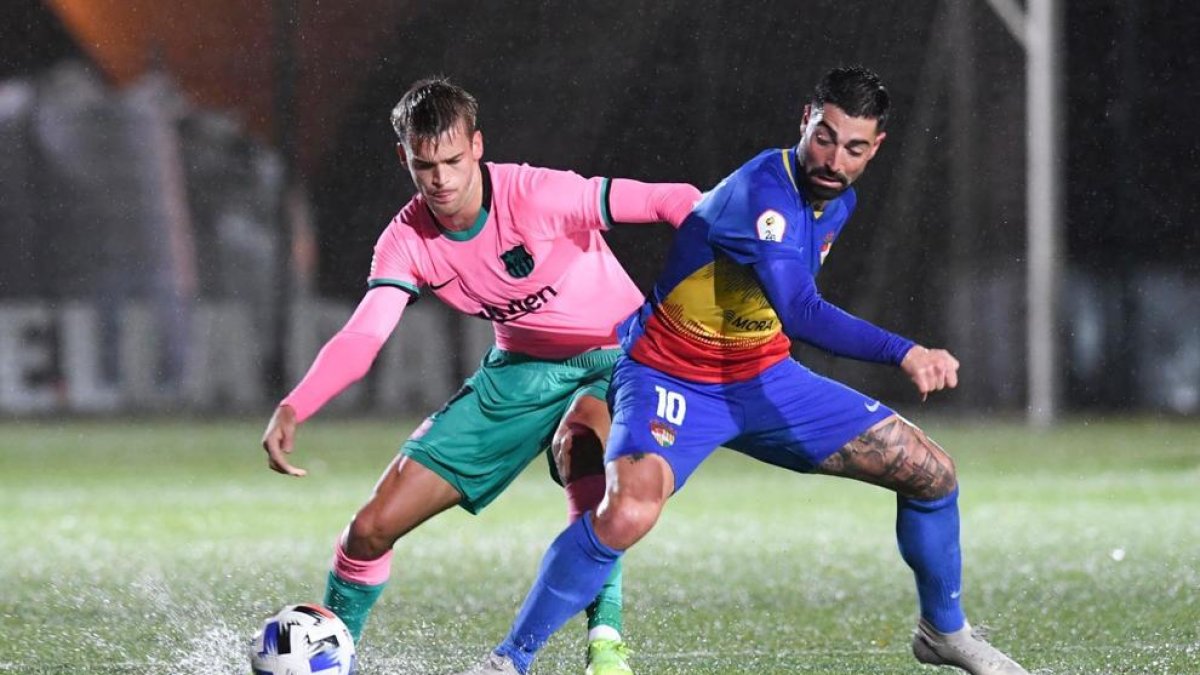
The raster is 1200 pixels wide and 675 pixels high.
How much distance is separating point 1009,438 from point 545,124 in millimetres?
4320

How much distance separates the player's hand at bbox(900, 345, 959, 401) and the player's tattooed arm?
2.07 feet

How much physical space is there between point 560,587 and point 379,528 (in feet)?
2.44

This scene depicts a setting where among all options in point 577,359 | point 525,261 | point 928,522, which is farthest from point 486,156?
point 928,522

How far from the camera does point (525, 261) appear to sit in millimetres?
5246

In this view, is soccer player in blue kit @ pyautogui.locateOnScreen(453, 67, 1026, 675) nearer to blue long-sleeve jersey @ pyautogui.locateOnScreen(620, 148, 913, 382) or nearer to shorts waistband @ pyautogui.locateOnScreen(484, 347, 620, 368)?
blue long-sleeve jersey @ pyautogui.locateOnScreen(620, 148, 913, 382)

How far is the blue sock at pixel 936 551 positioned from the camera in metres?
4.95

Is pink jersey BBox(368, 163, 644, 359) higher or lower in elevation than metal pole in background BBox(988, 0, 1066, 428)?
higher

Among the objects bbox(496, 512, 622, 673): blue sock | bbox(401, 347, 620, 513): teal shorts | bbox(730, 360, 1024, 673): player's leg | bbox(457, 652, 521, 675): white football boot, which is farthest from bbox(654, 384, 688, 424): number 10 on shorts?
bbox(457, 652, 521, 675): white football boot

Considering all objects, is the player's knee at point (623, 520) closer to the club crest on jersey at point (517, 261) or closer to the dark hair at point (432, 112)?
the club crest on jersey at point (517, 261)

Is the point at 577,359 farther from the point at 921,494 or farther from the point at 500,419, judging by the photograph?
the point at 921,494

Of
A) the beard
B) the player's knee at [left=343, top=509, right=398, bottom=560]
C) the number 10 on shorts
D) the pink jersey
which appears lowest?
the player's knee at [left=343, top=509, right=398, bottom=560]

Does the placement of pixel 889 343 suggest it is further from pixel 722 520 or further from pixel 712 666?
pixel 722 520

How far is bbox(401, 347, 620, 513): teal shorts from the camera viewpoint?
17.2ft

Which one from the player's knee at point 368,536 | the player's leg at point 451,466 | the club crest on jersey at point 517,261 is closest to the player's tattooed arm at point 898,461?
the player's leg at point 451,466
